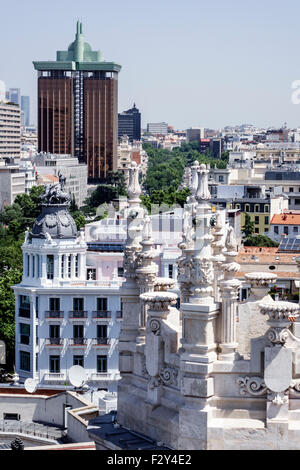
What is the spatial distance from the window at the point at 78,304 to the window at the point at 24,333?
245cm

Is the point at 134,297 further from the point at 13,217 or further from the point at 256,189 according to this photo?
the point at 13,217

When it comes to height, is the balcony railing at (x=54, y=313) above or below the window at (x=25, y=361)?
above

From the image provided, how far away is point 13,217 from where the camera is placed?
133 meters

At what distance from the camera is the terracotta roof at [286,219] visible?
99.3m

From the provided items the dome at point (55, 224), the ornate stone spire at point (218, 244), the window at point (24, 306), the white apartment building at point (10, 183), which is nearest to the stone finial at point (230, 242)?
the ornate stone spire at point (218, 244)

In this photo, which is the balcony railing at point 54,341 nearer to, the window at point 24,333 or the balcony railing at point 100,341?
the window at point 24,333

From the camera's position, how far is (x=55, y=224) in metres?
53.1

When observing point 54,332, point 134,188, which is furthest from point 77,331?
point 134,188

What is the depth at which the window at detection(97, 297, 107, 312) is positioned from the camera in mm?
50781

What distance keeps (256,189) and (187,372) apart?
4172 inches

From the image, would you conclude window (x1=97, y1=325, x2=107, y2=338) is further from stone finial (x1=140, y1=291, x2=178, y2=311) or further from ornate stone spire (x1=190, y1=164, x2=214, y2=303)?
ornate stone spire (x1=190, y1=164, x2=214, y2=303)

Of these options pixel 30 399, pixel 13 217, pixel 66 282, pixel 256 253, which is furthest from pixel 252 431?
pixel 13 217

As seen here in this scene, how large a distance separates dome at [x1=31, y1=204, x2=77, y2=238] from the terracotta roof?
47.4 meters

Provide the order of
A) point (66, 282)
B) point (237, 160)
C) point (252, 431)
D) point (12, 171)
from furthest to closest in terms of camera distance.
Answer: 1. point (237, 160)
2. point (12, 171)
3. point (66, 282)
4. point (252, 431)
